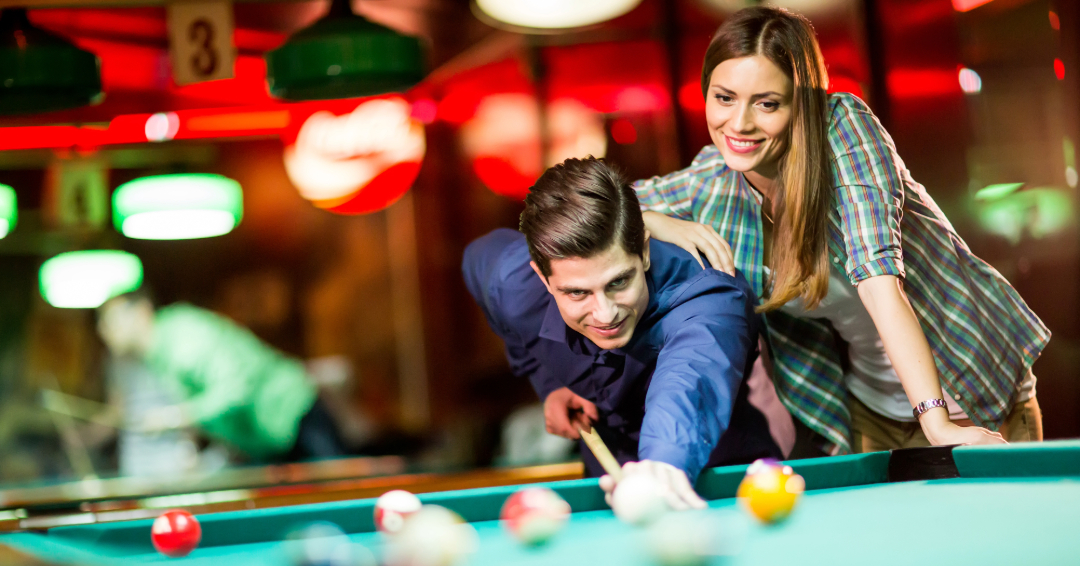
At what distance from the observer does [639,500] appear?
Answer: 1416 millimetres

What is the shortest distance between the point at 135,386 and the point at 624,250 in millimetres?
4450

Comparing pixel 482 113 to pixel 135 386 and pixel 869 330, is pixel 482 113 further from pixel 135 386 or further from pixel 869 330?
pixel 869 330

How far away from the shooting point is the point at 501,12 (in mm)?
2811

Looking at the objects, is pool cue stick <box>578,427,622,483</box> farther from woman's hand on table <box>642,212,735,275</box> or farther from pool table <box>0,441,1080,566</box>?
woman's hand on table <box>642,212,735,275</box>

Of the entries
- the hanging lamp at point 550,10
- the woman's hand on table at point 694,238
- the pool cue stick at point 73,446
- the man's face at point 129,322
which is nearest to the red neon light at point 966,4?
the hanging lamp at point 550,10

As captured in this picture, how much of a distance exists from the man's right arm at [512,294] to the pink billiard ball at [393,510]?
876 mm

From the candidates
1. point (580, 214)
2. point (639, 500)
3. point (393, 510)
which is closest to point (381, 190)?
point (580, 214)

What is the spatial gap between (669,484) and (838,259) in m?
0.90

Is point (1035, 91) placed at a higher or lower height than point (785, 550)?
higher

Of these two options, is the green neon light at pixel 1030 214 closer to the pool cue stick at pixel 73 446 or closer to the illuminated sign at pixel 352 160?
the illuminated sign at pixel 352 160

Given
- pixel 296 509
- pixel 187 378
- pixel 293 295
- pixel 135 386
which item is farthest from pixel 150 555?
pixel 293 295

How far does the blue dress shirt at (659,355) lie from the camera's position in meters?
1.77

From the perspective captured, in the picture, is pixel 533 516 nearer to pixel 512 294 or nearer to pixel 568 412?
pixel 512 294

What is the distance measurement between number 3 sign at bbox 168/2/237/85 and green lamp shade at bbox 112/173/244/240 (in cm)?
203
